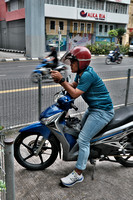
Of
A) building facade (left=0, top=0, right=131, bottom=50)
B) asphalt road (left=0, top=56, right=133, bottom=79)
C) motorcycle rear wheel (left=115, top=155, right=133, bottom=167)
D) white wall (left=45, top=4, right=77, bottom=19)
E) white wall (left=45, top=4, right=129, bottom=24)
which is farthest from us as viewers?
Result: building facade (left=0, top=0, right=131, bottom=50)

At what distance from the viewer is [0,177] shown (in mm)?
2123

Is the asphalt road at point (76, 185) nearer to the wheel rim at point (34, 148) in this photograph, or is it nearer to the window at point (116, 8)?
the wheel rim at point (34, 148)

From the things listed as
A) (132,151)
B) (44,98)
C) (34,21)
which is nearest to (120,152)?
(132,151)

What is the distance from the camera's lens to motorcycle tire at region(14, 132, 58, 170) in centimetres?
315

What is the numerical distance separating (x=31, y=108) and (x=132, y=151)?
143 inches

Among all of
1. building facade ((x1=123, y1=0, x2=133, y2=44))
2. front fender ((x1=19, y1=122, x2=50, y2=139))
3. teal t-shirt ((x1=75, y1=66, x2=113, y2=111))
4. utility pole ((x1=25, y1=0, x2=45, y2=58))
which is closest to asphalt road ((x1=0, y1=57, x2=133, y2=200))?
front fender ((x1=19, y1=122, x2=50, y2=139))

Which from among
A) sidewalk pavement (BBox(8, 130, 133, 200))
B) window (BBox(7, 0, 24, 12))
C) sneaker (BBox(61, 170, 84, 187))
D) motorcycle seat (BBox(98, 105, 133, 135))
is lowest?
sidewalk pavement (BBox(8, 130, 133, 200))

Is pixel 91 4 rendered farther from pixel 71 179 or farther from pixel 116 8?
pixel 71 179

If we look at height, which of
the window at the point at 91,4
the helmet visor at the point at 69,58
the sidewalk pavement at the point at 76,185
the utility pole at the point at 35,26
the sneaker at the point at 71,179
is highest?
the window at the point at 91,4

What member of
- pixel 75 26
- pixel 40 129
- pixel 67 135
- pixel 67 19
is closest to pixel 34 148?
pixel 40 129

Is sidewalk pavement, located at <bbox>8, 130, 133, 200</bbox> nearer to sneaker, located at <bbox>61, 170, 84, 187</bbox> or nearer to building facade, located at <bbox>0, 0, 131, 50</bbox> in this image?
sneaker, located at <bbox>61, 170, 84, 187</bbox>

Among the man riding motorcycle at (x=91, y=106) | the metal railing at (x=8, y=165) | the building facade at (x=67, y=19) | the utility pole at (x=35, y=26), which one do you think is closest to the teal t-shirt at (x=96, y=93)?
the man riding motorcycle at (x=91, y=106)

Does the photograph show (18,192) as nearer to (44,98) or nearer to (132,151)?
(132,151)

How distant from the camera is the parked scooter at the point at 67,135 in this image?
117 inches
